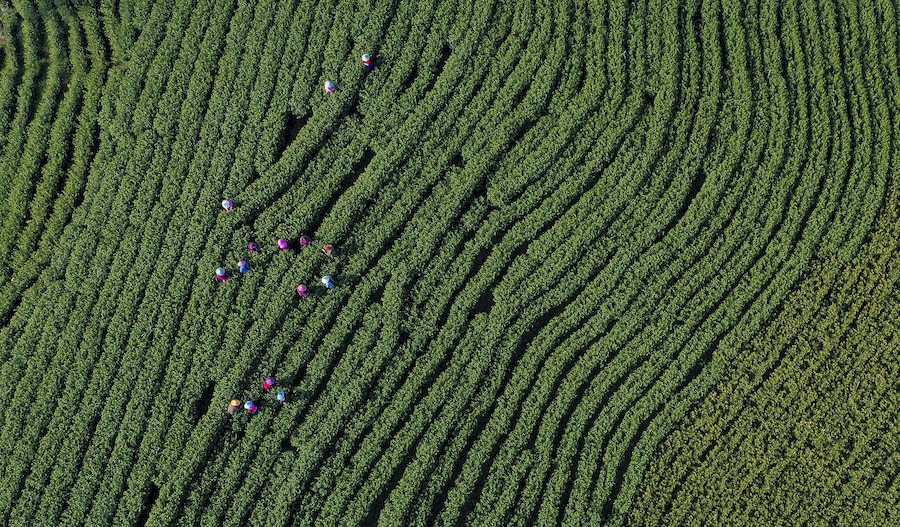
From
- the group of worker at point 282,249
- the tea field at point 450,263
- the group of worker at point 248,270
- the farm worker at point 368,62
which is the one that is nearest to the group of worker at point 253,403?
the group of worker at point 248,270

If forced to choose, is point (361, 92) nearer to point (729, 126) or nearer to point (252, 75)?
point (252, 75)

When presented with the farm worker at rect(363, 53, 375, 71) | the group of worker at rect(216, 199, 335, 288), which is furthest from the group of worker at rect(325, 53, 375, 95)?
the group of worker at rect(216, 199, 335, 288)

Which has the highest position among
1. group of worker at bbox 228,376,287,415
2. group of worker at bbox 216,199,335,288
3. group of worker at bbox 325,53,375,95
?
group of worker at bbox 325,53,375,95

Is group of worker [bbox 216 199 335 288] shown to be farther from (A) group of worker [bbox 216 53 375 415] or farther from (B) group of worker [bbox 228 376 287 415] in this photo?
(B) group of worker [bbox 228 376 287 415]

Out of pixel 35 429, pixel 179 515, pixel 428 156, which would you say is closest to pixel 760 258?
pixel 428 156

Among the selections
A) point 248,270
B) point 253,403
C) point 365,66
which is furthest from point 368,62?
point 253,403


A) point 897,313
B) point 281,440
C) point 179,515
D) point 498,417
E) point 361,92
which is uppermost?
point 361,92
